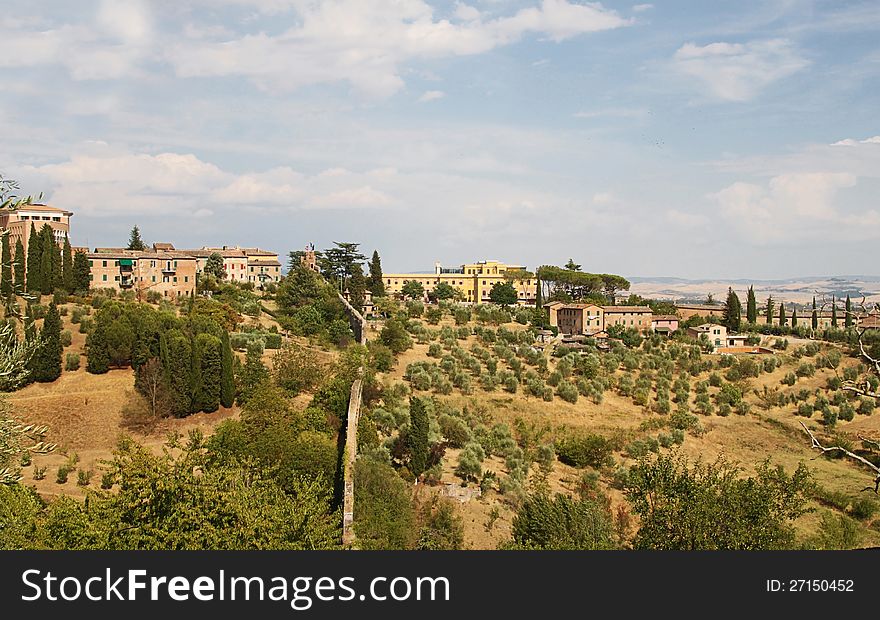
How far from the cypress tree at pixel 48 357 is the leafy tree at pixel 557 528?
77.8 ft

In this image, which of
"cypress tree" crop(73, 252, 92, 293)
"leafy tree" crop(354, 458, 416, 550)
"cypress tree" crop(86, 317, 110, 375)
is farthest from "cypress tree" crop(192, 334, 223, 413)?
"cypress tree" crop(73, 252, 92, 293)

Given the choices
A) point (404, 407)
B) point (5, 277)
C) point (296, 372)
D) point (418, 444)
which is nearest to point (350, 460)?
point (418, 444)

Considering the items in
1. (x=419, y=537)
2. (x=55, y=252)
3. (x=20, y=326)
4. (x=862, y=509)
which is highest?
(x=55, y=252)

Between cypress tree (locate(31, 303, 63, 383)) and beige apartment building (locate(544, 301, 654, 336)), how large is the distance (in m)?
44.7

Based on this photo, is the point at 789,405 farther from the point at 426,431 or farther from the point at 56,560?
the point at 56,560

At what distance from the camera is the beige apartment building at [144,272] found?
57000 mm

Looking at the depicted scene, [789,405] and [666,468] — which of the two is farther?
[789,405]

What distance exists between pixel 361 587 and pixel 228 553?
1952 millimetres

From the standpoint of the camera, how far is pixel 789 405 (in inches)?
1729

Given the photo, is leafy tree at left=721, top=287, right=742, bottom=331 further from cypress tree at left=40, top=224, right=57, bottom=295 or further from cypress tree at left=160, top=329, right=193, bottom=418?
cypress tree at left=40, top=224, right=57, bottom=295

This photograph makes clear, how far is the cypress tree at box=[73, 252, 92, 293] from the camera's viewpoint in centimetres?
4971

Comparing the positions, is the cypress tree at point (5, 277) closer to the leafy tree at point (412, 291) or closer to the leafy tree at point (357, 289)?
the leafy tree at point (357, 289)

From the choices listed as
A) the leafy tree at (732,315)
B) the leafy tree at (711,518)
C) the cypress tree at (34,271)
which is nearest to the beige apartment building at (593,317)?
the leafy tree at (732,315)

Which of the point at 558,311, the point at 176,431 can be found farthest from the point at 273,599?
the point at 558,311
